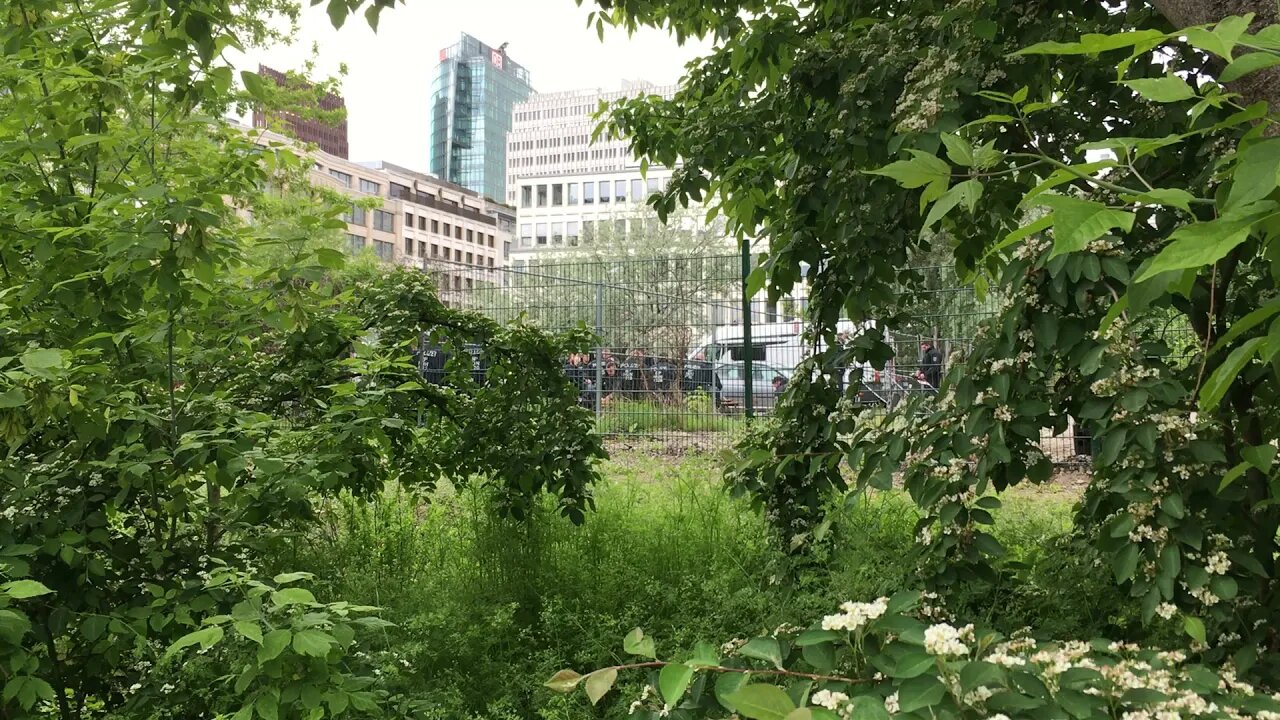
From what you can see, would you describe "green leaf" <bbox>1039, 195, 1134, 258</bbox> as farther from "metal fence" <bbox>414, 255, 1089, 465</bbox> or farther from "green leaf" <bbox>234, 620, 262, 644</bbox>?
"metal fence" <bbox>414, 255, 1089, 465</bbox>

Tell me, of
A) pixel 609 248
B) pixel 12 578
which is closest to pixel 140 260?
pixel 12 578

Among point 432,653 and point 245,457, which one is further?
point 432,653

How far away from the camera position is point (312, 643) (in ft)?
5.81

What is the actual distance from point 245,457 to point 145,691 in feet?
3.01

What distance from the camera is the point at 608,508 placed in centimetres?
550

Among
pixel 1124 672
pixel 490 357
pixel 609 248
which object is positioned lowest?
pixel 1124 672

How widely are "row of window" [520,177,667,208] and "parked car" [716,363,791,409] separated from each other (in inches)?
3166

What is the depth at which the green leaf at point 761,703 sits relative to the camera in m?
0.89

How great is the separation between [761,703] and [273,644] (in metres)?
1.35

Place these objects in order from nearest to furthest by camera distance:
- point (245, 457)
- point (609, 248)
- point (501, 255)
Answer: point (245, 457), point (609, 248), point (501, 255)

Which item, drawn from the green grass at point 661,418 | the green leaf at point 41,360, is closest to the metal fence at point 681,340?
the green grass at point 661,418

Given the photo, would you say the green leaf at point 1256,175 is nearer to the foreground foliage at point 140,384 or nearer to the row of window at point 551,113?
the foreground foliage at point 140,384

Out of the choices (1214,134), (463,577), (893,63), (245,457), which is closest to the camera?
(1214,134)

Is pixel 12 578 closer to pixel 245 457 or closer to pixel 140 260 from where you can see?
pixel 245 457
